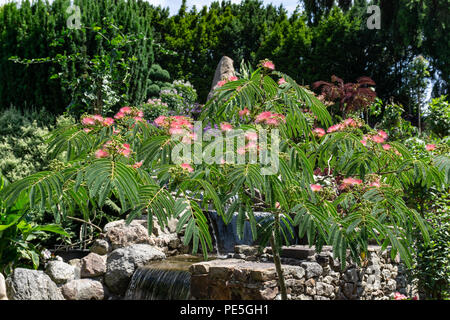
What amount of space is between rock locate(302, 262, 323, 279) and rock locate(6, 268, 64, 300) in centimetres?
343

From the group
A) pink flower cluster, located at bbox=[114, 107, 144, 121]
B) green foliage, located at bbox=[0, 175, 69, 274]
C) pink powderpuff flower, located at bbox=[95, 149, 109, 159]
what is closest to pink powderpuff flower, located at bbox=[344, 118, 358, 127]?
pink flower cluster, located at bbox=[114, 107, 144, 121]

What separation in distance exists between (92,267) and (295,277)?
3.55m

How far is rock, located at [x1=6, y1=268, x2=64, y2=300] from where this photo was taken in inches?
215

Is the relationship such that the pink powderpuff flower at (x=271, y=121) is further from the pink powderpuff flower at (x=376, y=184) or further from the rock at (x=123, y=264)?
the rock at (x=123, y=264)

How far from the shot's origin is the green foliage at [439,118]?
8.77 metres

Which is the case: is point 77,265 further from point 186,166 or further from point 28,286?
point 186,166

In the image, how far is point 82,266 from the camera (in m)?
7.20

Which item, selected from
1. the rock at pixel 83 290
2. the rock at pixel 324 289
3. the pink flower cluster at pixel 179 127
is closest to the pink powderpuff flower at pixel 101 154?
the pink flower cluster at pixel 179 127

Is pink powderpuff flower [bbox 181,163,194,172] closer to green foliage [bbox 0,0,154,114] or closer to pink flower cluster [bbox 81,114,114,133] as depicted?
pink flower cluster [bbox 81,114,114,133]

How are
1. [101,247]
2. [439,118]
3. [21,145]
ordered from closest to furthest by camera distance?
[101,247], [439,118], [21,145]

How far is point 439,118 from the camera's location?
8.83 m

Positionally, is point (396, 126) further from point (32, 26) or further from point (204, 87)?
point (204, 87)

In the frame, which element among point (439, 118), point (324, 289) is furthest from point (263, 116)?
point (439, 118)

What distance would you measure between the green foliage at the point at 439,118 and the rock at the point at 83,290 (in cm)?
715
